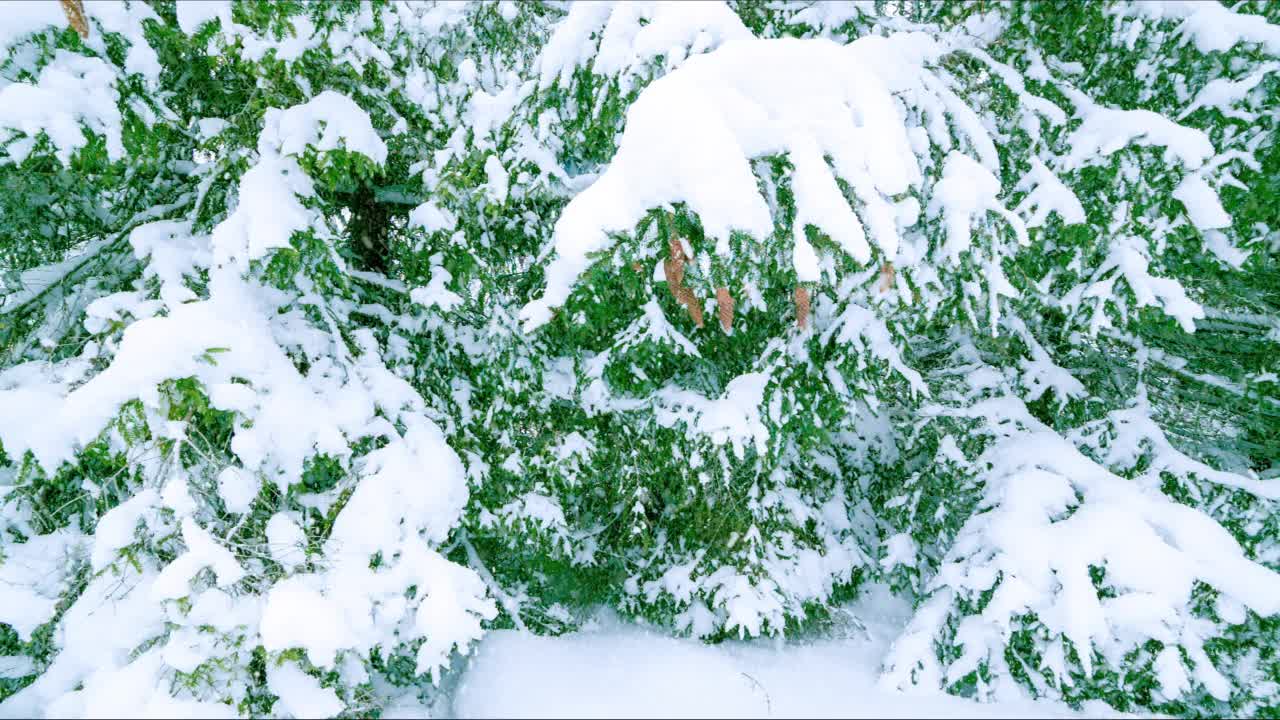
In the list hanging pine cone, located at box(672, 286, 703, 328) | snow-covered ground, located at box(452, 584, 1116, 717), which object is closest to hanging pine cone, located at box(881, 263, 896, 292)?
hanging pine cone, located at box(672, 286, 703, 328)

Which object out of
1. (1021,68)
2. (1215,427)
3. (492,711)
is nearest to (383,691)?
(492,711)

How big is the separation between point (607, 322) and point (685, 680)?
96.7 inches

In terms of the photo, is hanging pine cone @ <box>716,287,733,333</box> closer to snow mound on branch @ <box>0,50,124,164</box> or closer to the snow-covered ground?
the snow-covered ground

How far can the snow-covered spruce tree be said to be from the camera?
8.20 feet

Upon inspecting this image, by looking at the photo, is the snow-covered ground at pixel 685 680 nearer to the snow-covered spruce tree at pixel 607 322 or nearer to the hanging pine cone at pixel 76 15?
the snow-covered spruce tree at pixel 607 322

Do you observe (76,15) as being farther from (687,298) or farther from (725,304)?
(725,304)

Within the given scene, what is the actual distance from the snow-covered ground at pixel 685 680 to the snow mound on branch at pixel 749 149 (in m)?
2.59

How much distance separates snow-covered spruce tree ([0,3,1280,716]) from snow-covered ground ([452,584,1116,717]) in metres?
0.27

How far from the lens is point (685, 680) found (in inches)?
160

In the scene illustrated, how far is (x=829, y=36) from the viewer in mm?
3947

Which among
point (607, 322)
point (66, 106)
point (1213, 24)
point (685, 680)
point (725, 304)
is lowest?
point (685, 680)

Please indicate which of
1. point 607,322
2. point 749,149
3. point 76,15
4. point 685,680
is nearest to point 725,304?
point 749,149

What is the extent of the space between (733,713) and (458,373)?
112 inches

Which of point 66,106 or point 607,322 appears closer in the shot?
point 66,106
